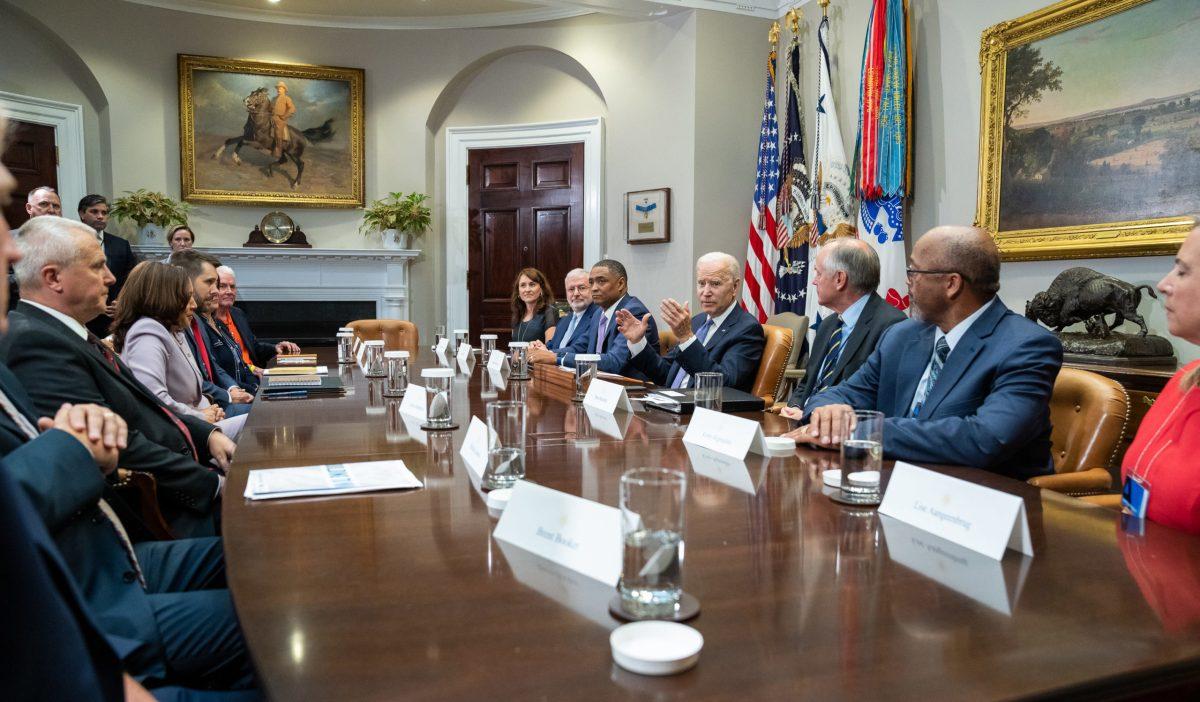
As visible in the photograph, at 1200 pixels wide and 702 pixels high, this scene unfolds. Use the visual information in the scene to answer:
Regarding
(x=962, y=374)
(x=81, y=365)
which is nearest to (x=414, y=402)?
(x=81, y=365)

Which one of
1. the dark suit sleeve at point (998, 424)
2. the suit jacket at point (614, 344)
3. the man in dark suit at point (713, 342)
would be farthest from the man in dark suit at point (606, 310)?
the dark suit sleeve at point (998, 424)

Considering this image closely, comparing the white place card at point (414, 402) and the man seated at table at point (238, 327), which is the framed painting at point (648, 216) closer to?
the man seated at table at point (238, 327)

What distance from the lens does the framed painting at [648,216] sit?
272 inches

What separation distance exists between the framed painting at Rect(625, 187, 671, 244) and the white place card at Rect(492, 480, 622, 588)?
5.90 m

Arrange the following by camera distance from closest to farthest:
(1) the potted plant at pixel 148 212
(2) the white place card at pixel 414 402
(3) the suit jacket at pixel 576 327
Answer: (2) the white place card at pixel 414 402 → (3) the suit jacket at pixel 576 327 → (1) the potted plant at pixel 148 212

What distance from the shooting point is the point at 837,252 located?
3133 millimetres

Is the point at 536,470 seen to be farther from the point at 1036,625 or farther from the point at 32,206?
the point at 32,206

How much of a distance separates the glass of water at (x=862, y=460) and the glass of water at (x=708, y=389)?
1.98 feet

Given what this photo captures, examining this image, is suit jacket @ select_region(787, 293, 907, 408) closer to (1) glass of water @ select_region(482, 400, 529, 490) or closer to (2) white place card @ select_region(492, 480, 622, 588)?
(1) glass of water @ select_region(482, 400, 529, 490)

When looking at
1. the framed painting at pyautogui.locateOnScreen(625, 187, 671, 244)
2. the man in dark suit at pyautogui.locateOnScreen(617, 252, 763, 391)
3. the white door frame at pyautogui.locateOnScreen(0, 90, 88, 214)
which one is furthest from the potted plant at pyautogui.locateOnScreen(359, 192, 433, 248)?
the man in dark suit at pyautogui.locateOnScreen(617, 252, 763, 391)

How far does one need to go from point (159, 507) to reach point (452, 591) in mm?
1362

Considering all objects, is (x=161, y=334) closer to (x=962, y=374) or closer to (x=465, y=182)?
(x=962, y=374)

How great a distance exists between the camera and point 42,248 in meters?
2.09

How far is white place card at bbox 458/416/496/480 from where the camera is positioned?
152cm
